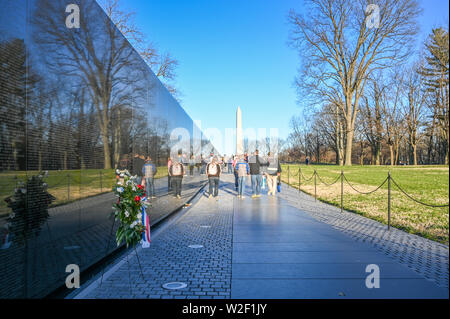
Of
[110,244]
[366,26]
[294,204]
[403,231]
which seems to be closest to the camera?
[110,244]

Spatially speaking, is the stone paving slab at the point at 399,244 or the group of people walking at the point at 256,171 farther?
the group of people walking at the point at 256,171

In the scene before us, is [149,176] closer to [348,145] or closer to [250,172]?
[250,172]

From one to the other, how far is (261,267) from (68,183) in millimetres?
3079

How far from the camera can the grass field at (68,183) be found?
326cm

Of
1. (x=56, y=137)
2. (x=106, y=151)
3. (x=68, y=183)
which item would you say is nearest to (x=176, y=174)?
(x=106, y=151)

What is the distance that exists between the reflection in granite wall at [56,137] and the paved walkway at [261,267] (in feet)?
2.46

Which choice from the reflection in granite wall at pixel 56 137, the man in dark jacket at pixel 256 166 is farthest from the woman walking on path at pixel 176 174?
the reflection in granite wall at pixel 56 137

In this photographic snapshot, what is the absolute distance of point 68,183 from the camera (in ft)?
14.8

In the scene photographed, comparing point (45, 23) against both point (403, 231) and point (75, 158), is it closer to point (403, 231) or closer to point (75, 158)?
point (75, 158)

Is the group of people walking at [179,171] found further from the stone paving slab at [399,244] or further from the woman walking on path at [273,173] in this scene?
the stone paving slab at [399,244]

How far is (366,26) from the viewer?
3516cm

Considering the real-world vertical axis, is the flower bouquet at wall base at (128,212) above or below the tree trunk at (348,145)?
below

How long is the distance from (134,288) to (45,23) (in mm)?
3444

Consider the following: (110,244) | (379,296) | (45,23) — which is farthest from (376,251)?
(45,23)
